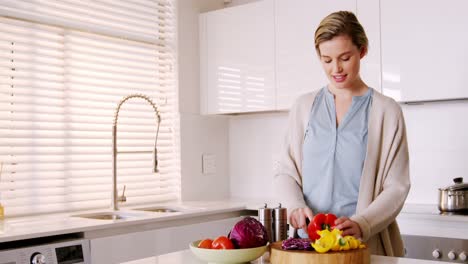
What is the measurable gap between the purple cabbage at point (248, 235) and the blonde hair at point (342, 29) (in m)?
0.66

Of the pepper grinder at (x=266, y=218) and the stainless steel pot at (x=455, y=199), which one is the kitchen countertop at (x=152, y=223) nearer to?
the stainless steel pot at (x=455, y=199)

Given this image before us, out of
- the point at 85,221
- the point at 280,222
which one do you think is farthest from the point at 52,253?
the point at 280,222

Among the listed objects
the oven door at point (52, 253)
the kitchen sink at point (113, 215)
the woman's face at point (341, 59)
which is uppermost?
the woman's face at point (341, 59)

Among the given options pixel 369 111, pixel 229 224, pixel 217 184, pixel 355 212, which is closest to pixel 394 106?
pixel 369 111

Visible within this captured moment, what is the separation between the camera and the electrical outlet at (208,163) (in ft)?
12.8

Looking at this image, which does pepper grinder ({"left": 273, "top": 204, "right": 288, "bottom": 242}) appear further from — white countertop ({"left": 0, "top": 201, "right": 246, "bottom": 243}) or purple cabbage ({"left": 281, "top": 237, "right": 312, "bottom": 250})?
white countertop ({"left": 0, "top": 201, "right": 246, "bottom": 243})

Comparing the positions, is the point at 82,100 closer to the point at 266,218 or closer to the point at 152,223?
the point at 152,223

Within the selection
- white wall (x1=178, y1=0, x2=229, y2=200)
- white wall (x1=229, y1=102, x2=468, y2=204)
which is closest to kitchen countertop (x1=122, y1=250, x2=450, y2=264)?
white wall (x1=229, y1=102, x2=468, y2=204)

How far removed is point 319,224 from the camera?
1.51m

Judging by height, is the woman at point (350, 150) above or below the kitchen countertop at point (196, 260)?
above

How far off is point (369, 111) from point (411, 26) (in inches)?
54.3

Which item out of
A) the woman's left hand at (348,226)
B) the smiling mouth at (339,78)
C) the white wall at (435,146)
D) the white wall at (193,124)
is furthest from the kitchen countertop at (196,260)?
the white wall at (193,124)

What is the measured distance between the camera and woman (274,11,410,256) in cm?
181

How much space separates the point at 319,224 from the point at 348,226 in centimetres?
12
